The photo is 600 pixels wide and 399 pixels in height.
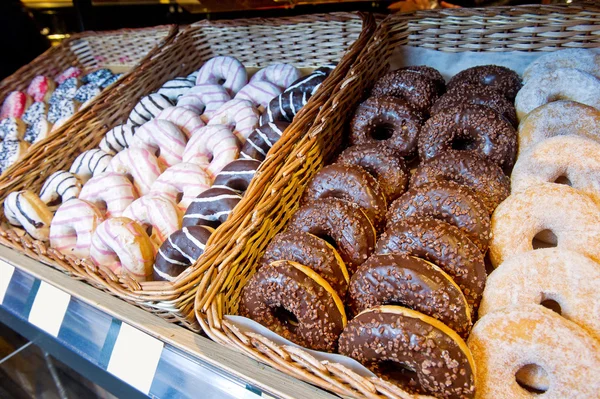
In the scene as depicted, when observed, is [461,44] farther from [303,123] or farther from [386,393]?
[386,393]

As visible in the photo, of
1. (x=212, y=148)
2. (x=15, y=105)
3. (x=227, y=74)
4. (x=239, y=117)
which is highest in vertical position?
(x=227, y=74)

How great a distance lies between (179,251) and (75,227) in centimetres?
62

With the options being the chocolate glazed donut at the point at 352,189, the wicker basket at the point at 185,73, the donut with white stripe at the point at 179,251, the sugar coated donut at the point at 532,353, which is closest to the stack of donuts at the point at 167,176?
the donut with white stripe at the point at 179,251

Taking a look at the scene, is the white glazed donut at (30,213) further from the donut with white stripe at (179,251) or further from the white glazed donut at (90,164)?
the donut with white stripe at (179,251)

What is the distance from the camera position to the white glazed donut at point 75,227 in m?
1.73

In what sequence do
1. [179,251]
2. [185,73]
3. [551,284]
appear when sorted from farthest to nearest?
[185,73]
[179,251]
[551,284]

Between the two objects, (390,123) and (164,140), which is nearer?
(390,123)

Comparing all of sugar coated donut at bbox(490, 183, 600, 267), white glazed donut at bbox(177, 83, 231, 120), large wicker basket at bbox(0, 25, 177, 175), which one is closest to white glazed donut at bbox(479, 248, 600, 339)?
sugar coated donut at bbox(490, 183, 600, 267)

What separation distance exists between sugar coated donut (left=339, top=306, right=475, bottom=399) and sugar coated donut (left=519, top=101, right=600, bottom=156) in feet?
2.87

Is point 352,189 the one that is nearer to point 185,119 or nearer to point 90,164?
point 185,119

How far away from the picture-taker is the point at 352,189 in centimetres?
144

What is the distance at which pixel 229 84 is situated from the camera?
2404mm

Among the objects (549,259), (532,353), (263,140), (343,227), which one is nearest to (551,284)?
(549,259)

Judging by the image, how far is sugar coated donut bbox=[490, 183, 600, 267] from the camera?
1189 mm
